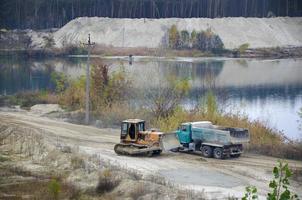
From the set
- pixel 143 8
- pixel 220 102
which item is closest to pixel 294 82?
pixel 220 102

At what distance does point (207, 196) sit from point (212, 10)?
208 ft

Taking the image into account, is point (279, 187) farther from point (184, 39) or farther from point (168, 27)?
point (168, 27)

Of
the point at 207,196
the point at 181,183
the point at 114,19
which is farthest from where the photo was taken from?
the point at 114,19

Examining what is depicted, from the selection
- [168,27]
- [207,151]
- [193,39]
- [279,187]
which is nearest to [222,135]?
Answer: [207,151]

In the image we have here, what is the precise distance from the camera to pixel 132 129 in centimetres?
1823

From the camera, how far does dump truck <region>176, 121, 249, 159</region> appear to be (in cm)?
1738

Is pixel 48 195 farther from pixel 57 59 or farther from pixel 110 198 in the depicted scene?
pixel 57 59

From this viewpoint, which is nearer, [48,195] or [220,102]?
[48,195]

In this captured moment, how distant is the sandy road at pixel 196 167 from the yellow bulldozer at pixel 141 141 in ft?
0.78

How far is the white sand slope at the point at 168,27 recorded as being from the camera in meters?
67.3

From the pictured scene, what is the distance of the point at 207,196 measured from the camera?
13.5 m

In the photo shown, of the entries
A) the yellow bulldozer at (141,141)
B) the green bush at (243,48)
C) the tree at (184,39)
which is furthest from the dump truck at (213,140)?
the tree at (184,39)

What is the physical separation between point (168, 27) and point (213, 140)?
54758mm

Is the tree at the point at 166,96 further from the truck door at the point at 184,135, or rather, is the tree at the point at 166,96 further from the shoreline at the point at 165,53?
the shoreline at the point at 165,53
